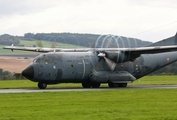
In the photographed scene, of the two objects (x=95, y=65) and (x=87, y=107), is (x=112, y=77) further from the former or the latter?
(x=87, y=107)

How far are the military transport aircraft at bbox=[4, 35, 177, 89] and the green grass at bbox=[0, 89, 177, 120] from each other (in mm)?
7371

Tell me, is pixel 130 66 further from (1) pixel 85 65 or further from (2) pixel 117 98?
(2) pixel 117 98

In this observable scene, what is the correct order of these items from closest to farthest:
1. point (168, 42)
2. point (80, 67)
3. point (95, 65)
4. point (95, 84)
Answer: point (80, 67)
point (95, 65)
point (95, 84)
point (168, 42)

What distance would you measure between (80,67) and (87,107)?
15868 mm

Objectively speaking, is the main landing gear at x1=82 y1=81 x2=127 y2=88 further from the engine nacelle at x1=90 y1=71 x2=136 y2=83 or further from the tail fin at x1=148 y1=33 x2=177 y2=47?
the tail fin at x1=148 y1=33 x2=177 y2=47

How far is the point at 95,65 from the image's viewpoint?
133ft

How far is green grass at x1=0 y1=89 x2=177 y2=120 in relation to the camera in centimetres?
2059

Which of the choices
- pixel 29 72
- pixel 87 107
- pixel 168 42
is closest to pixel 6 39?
pixel 168 42

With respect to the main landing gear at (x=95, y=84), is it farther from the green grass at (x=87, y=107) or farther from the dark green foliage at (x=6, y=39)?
the dark green foliage at (x=6, y=39)

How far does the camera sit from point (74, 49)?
4456 centimetres

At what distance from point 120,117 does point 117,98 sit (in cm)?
862

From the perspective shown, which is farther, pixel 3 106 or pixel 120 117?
pixel 3 106

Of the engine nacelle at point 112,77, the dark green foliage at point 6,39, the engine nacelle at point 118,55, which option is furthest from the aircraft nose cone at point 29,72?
the dark green foliage at point 6,39

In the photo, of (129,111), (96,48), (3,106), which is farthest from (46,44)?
(129,111)
